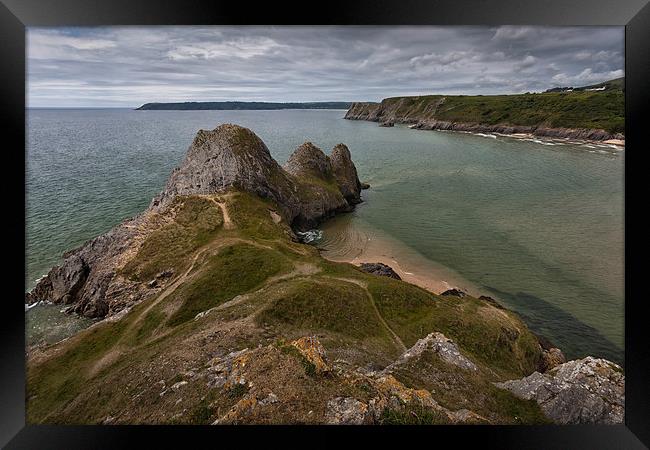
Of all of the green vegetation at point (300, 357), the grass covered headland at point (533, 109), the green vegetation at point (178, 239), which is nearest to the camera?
the green vegetation at point (300, 357)

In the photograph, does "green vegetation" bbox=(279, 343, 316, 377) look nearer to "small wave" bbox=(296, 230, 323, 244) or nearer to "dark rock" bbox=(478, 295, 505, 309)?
"dark rock" bbox=(478, 295, 505, 309)

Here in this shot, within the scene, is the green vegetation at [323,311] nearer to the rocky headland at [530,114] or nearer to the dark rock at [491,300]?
the dark rock at [491,300]

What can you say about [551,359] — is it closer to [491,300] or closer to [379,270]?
[491,300]

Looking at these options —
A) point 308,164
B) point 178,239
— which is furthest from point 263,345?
point 308,164

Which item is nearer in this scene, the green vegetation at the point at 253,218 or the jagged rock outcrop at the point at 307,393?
the jagged rock outcrop at the point at 307,393

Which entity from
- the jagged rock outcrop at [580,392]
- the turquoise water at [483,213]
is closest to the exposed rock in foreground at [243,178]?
the turquoise water at [483,213]

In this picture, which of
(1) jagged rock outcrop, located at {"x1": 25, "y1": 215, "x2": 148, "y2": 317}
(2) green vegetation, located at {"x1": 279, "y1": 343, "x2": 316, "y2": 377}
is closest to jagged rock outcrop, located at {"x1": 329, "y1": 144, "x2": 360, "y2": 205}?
(1) jagged rock outcrop, located at {"x1": 25, "y1": 215, "x2": 148, "y2": 317}

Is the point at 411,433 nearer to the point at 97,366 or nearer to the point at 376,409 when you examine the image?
the point at 376,409
